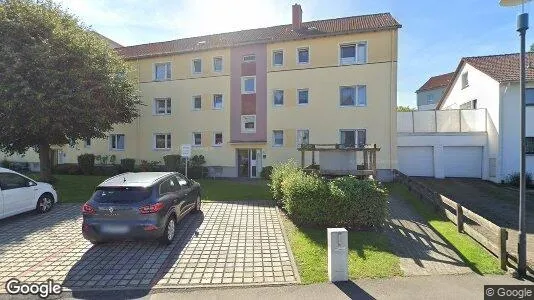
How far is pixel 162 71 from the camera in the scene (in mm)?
25016

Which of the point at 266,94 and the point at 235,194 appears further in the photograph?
the point at 266,94

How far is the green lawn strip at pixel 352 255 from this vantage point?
584 cm

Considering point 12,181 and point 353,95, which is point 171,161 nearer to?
point 353,95

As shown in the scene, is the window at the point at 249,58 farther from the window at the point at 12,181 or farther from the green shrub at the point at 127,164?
the window at the point at 12,181

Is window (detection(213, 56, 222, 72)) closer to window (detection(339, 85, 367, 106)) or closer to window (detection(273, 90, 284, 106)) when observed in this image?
window (detection(273, 90, 284, 106))

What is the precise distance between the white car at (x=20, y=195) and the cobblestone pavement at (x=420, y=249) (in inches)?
408

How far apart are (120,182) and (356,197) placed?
575 centimetres

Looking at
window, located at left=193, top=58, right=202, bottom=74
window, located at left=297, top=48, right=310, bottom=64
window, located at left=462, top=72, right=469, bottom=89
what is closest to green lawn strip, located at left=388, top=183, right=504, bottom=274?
window, located at left=297, top=48, right=310, bottom=64

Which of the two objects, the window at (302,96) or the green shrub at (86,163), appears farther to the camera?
the green shrub at (86,163)

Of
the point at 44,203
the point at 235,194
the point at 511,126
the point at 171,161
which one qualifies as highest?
the point at 511,126

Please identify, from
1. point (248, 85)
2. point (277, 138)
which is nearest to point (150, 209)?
point (277, 138)

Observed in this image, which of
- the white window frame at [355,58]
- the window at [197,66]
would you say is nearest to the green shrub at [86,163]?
the window at [197,66]

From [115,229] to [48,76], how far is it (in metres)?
10.5

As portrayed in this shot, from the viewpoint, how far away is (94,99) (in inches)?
594
